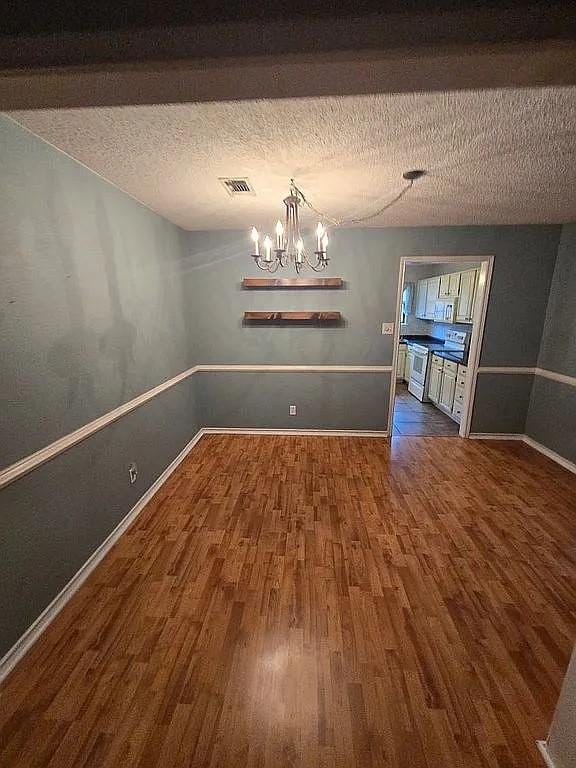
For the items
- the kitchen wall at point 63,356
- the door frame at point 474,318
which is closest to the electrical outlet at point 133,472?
the kitchen wall at point 63,356

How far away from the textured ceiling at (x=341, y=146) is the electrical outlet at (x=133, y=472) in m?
1.95

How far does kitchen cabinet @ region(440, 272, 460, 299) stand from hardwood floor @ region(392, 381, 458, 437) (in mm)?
1730

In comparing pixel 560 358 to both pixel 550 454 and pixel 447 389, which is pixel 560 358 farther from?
pixel 447 389

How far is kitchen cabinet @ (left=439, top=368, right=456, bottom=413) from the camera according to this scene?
4.25m

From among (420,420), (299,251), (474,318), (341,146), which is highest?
(341,146)

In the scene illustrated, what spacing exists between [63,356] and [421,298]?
19.2ft

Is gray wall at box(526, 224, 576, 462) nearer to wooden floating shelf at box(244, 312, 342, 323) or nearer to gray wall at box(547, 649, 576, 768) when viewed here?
wooden floating shelf at box(244, 312, 342, 323)

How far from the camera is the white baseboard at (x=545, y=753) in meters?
1.05

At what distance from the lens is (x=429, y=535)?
2164mm

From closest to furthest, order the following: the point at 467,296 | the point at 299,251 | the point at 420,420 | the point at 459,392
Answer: the point at 299,251, the point at 459,392, the point at 467,296, the point at 420,420

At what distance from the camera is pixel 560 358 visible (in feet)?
10.5

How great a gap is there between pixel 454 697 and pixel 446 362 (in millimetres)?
3911

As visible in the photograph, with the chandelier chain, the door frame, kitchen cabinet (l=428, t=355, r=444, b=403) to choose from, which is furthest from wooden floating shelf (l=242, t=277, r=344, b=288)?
kitchen cabinet (l=428, t=355, r=444, b=403)

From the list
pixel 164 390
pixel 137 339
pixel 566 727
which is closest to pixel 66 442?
pixel 137 339
